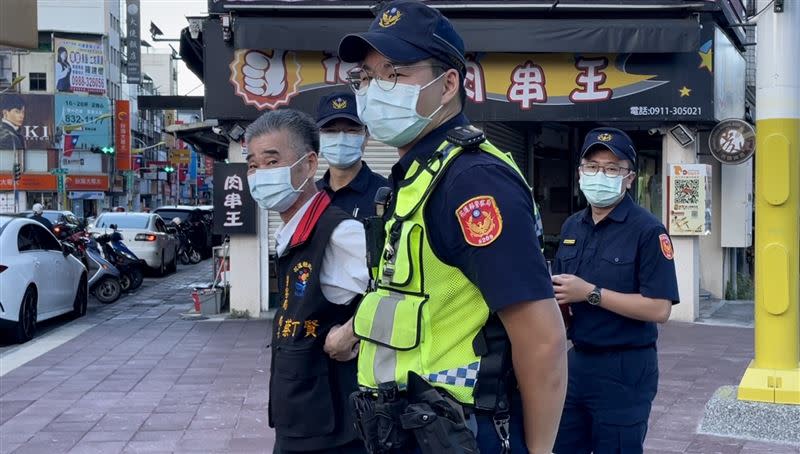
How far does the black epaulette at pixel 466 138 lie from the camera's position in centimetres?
242

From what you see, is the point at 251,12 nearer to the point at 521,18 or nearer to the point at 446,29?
the point at 521,18

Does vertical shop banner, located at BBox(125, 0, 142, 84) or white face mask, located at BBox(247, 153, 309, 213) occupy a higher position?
vertical shop banner, located at BBox(125, 0, 142, 84)

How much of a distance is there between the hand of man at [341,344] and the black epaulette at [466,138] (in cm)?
107

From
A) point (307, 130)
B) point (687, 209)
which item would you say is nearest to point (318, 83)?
point (687, 209)

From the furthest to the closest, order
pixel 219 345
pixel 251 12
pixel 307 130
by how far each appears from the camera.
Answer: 1. pixel 251 12
2. pixel 219 345
3. pixel 307 130

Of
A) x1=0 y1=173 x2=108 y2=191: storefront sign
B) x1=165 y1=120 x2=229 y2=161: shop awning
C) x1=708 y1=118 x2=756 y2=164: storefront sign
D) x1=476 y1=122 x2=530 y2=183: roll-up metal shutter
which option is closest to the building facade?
x1=708 y1=118 x2=756 y2=164: storefront sign

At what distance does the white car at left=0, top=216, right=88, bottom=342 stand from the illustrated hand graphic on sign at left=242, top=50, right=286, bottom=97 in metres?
3.35

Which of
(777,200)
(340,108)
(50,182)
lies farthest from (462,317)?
(50,182)

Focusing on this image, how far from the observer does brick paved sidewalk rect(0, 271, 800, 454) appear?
687cm

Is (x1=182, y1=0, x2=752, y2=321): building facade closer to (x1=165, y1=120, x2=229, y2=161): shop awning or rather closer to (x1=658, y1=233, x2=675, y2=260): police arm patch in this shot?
(x1=165, y1=120, x2=229, y2=161): shop awning

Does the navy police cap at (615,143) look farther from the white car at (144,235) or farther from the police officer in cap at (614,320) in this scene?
the white car at (144,235)

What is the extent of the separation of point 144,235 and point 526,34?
12021mm

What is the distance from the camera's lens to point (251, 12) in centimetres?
1268

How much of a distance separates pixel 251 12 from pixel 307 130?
9.04 meters
